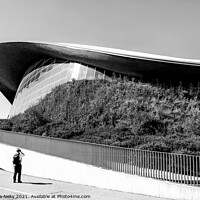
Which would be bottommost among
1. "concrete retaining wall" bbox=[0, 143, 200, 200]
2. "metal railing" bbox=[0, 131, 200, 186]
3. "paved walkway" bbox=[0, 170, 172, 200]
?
"paved walkway" bbox=[0, 170, 172, 200]

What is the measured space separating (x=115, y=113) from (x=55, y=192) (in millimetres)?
11388

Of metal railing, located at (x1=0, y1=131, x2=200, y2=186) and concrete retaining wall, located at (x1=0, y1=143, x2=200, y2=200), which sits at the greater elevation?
metal railing, located at (x1=0, y1=131, x2=200, y2=186)

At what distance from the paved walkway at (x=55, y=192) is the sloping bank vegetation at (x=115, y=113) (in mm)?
5148

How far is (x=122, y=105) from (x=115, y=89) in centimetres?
170

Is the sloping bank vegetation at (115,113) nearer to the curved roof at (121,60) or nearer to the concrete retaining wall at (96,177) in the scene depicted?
the curved roof at (121,60)

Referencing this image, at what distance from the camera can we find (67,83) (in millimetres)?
24469

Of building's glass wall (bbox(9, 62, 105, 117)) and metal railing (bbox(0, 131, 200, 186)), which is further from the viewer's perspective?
building's glass wall (bbox(9, 62, 105, 117))

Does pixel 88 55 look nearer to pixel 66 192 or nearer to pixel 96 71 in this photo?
pixel 96 71

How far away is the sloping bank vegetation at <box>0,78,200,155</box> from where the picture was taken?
18250mm

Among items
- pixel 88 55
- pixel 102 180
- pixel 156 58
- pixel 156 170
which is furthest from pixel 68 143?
pixel 88 55

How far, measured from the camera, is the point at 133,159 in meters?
10.6

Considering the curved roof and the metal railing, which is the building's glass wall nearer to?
the curved roof

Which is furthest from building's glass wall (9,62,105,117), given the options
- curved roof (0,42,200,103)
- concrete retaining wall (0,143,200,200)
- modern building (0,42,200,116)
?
concrete retaining wall (0,143,200,200)

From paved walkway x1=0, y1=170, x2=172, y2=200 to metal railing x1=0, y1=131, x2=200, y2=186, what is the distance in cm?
83
